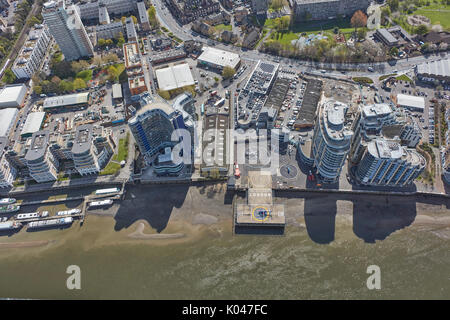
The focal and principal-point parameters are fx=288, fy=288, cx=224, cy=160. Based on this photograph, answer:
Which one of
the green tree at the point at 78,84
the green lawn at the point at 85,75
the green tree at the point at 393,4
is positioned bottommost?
the green tree at the point at 78,84

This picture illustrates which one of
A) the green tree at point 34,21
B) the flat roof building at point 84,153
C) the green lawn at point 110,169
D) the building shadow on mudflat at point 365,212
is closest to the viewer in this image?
the building shadow on mudflat at point 365,212

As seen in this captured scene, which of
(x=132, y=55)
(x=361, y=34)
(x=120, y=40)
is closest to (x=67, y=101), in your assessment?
(x=132, y=55)

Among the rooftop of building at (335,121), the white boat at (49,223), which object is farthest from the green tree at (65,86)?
the rooftop of building at (335,121)

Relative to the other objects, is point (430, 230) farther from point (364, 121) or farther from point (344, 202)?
point (364, 121)

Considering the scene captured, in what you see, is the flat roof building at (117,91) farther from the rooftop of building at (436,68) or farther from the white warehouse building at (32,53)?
the rooftop of building at (436,68)

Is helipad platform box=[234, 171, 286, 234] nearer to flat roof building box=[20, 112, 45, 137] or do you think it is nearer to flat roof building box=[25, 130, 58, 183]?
flat roof building box=[25, 130, 58, 183]

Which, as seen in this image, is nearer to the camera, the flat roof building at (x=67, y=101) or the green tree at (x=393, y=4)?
the flat roof building at (x=67, y=101)
